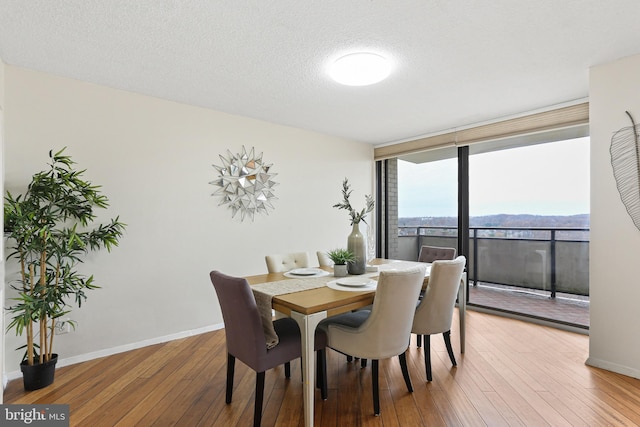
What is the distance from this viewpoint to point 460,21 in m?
2.05

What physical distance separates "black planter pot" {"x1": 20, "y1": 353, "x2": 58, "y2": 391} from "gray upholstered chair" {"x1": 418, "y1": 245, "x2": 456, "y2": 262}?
356 centimetres

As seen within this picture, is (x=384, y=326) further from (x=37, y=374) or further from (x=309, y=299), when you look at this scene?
(x=37, y=374)

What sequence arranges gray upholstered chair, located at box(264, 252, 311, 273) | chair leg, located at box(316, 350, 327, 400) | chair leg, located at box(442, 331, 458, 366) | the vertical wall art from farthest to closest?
gray upholstered chair, located at box(264, 252, 311, 273), chair leg, located at box(442, 331, 458, 366), the vertical wall art, chair leg, located at box(316, 350, 327, 400)

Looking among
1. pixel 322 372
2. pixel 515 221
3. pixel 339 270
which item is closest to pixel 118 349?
pixel 322 372

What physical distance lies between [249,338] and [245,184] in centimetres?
234

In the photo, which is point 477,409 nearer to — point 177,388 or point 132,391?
point 177,388

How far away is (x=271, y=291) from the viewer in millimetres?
2219

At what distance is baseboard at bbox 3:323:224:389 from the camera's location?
8.41ft

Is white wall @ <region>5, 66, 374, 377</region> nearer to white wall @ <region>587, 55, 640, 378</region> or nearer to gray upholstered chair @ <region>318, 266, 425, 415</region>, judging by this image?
gray upholstered chair @ <region>318, 266, 425, 415</region>

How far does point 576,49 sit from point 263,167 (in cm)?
316

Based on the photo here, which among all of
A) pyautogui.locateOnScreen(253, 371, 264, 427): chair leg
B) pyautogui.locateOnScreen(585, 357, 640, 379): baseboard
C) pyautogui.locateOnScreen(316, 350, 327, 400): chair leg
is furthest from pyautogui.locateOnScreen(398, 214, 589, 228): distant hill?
pyautogui.locateOnScreen(253, 371, 264, 427): chair leg

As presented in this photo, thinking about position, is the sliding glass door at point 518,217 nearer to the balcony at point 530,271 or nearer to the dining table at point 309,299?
the balcony at point 530,271

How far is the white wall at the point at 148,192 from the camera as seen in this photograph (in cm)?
273

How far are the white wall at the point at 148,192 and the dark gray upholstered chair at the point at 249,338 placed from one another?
59.0 inches
